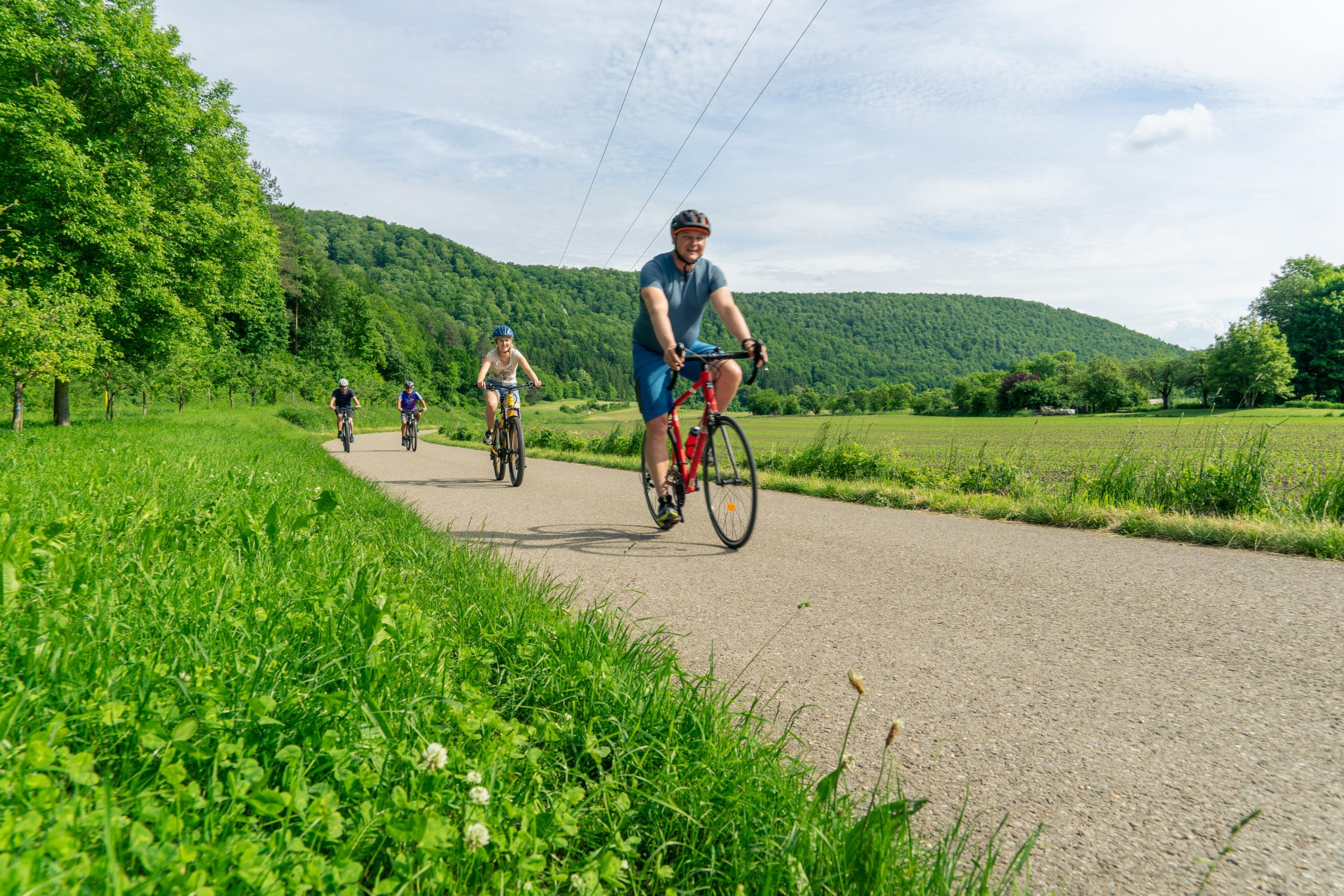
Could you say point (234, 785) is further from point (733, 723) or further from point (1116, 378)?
point (1116, 378)

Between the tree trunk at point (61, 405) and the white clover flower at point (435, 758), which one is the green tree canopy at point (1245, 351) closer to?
the white clover flower at point (435, 758)

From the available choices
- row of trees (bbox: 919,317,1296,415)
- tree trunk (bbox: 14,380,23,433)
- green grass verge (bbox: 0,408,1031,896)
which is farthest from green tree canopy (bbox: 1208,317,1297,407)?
tree trunk (bbox: 14,380,23,433)

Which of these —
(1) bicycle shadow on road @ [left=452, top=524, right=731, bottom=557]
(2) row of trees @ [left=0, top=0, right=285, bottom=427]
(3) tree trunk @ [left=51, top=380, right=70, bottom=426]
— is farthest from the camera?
(3) tree trunk @ [left=51, top=380, right=70, bottom=426]

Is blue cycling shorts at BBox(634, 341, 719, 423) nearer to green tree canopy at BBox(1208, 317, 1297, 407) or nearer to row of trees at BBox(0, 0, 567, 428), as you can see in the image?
row of trees at BBox(0, 0, 567, 428)

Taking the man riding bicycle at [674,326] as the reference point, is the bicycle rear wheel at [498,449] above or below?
below

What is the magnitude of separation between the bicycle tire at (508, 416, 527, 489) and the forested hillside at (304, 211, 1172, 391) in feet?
341

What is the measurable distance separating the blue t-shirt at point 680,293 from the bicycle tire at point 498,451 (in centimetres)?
522

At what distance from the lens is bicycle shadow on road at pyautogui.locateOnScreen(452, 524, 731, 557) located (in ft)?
15.8

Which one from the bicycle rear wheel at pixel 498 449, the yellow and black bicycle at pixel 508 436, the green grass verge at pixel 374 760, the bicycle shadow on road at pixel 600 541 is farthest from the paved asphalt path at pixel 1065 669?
the bicycle rear wheel at pixel 498 449

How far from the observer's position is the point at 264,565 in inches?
108

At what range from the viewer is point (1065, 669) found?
2.59 m

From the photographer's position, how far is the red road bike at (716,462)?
16.4 feet

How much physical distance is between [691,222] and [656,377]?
1.28 metres

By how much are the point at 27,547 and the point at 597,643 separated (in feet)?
6.51
